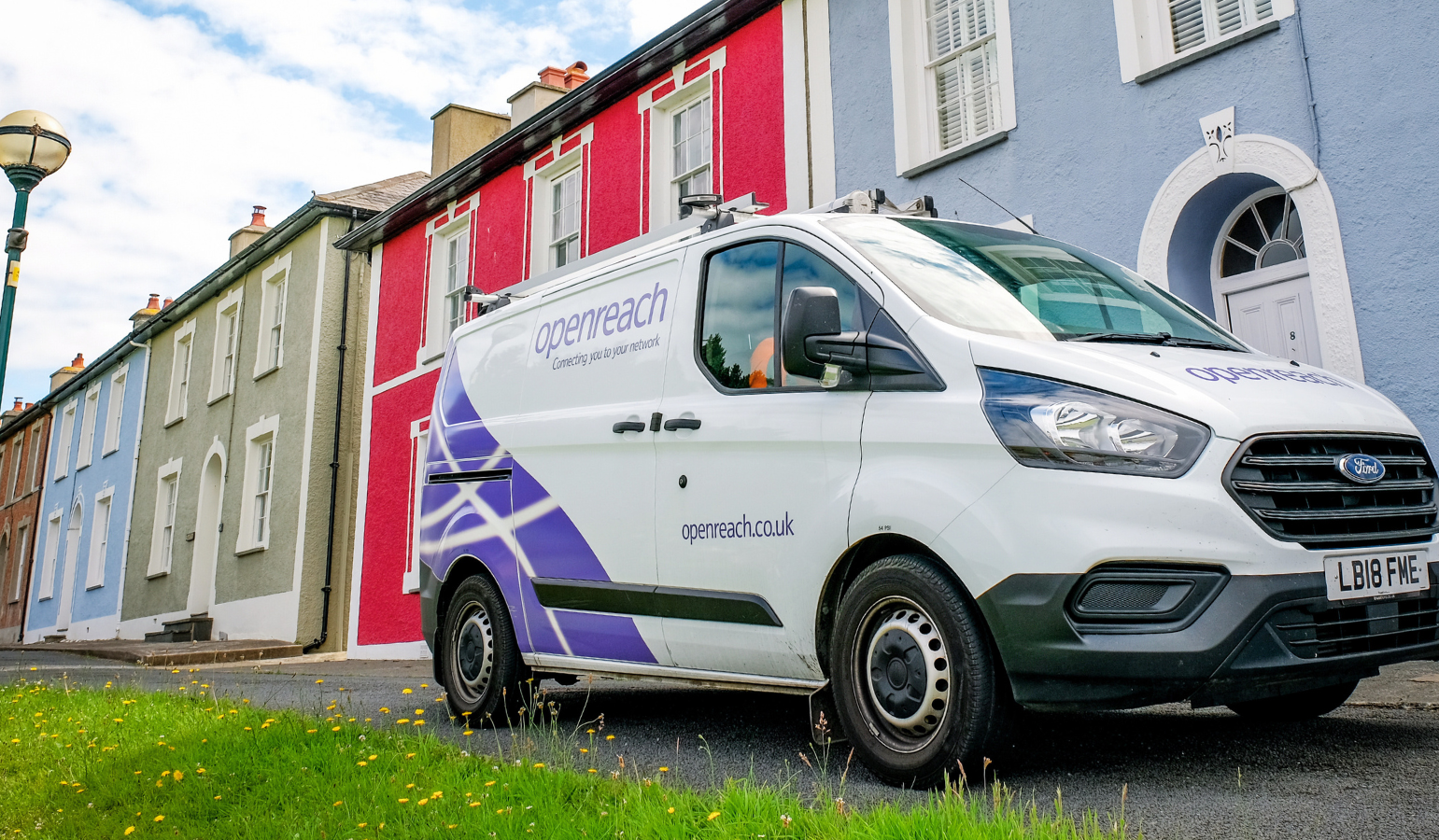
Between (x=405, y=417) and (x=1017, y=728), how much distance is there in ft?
51.6

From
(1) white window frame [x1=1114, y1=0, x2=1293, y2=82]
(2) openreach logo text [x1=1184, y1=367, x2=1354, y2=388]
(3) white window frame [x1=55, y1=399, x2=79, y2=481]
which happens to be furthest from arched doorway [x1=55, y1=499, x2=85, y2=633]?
(2) openreach logo text [x1=1184, y1=367, x2=1354, y2=388]

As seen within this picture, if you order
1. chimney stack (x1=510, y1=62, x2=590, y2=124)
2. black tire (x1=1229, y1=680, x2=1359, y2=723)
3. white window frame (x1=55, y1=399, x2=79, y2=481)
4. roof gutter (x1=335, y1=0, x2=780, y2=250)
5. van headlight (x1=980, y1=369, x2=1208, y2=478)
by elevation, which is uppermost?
chimney stack (x1=510, y1=62, x2=590, y2=124)

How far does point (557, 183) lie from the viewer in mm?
16609

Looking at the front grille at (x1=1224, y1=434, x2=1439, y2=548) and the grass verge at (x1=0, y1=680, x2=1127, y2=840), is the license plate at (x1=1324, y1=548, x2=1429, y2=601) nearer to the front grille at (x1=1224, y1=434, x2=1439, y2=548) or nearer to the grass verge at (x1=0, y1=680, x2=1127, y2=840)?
the front grille at (x1=1224, y1=434, x2=1439, y2=548)

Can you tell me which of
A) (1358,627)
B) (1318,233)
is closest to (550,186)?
(1318,233)

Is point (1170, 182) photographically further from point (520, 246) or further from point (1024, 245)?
point (520, 246)

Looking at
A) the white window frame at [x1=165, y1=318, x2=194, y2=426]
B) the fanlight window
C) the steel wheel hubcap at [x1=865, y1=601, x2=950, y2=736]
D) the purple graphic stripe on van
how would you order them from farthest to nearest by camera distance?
the white window frame at [x1=165, y1=318, x2=194, y2=426] → the fanlight window → the purple graphic stripe on van → the steel wheel hubcap at [x1=865, y1=601, x2=950, y2=736]

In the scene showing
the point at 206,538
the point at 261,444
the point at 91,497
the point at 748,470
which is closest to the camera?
the point at 748,470

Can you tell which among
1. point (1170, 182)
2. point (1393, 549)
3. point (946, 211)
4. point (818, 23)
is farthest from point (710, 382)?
point (818, 23)

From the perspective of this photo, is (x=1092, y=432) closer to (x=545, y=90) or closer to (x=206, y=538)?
(x=545, y=90)

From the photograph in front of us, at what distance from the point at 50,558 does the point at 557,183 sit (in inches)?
992

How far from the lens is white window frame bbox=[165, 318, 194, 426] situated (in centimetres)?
2670

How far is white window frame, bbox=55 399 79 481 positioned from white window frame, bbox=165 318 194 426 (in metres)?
8.69

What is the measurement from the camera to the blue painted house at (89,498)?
94.4 ft
